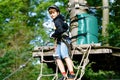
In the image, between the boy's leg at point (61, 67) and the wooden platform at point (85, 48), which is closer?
the boy's leg at point (61, 67)

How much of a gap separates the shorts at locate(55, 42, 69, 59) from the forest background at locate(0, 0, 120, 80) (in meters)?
5.43

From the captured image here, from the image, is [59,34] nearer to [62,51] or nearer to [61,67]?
[62,51]

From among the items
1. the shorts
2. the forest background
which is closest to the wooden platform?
the shorts

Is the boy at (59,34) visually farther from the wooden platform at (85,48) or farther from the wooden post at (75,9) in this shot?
the wooden post at (75,9)

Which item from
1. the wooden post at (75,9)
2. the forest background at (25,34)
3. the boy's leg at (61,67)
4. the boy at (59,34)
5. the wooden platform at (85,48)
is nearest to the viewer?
the boy's leg at (61,67)

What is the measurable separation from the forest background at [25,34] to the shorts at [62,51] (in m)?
5.43

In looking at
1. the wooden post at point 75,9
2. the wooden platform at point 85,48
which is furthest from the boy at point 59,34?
the wooden post at point 75,9

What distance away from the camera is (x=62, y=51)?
5617mm

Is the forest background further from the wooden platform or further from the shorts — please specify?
the shorts

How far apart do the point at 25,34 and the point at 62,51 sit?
13.4 m

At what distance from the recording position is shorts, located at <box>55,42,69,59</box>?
5597 millimetres

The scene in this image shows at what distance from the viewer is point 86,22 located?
6.82 meters

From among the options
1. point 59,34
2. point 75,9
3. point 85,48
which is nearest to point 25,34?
point 75,9

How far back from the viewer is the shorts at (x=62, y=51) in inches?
220
